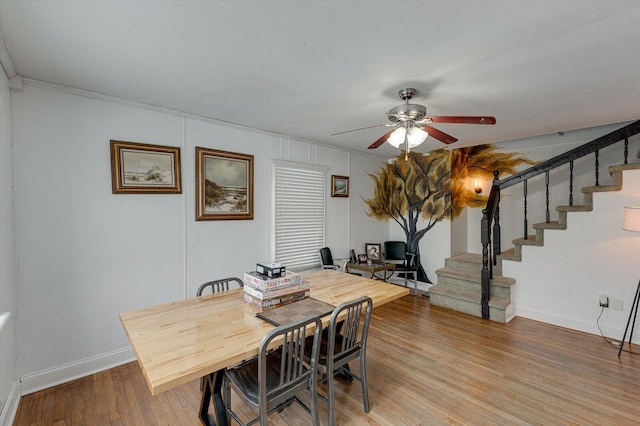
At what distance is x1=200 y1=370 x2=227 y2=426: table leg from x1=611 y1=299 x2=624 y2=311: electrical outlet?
4.30m

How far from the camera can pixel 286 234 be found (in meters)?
4.20

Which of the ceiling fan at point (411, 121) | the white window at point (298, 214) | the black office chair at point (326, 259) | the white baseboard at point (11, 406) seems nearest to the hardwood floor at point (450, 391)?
the white baseboard at point (11, 406)

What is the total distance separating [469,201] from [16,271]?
5816 millimetres

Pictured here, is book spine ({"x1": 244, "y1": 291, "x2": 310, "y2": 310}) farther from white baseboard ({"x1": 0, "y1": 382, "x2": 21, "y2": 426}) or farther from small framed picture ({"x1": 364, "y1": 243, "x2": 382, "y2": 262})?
small framed picture ({"x1": 364, "y1": 243, "x2": 382, "y2": 262})

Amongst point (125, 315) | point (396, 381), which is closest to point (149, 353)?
point (125, 315)

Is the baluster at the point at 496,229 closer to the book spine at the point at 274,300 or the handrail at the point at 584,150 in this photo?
the handrail at the point at 584,150

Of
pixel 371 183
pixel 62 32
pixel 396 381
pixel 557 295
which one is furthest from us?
pixel 371 183

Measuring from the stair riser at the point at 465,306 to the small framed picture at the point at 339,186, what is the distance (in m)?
2.20

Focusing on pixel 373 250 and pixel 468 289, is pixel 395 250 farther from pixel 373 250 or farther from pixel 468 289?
pixel 468 289

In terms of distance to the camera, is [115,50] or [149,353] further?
[115,50]

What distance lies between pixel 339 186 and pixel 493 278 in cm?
271

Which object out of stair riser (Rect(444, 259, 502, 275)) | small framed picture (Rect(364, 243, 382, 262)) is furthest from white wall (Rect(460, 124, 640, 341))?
small framed picture (Rect(364, 243, 382, 262))

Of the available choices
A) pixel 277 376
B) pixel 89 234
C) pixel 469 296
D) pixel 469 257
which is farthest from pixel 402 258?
pixel 89 234

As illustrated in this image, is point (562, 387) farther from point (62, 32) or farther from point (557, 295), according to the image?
point (62, 32)
